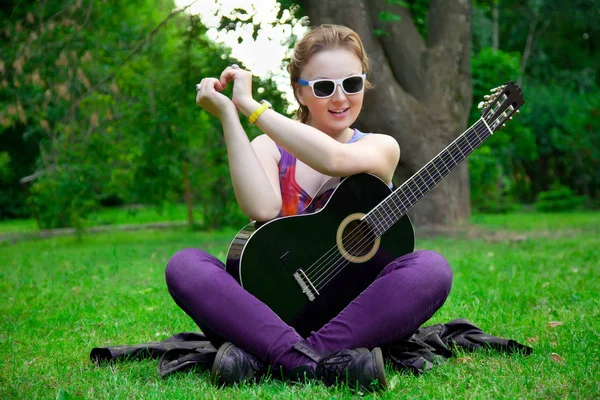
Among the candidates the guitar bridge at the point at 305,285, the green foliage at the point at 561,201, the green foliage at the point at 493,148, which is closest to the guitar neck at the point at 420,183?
the guitar bridge at the point at 305,285

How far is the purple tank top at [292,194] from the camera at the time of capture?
3051 mm

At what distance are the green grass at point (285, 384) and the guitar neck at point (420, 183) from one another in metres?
0.64

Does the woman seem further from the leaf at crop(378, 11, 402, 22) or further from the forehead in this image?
the leaf at crop(378, 11, 402, 22)

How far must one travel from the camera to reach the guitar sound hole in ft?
9.87

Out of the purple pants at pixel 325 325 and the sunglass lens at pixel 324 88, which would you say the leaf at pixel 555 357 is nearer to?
the purple pants at pixel 325 325

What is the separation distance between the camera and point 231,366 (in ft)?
8.89

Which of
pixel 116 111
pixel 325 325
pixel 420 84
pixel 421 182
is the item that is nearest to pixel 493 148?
pixel 420 84

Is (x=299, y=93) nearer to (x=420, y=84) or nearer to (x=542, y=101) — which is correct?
(x=420, y=84)

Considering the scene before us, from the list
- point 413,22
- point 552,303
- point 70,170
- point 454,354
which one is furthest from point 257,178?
point 70,170

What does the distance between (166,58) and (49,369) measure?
11184mm

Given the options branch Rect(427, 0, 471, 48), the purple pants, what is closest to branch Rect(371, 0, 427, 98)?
branch Rect(427, 0, 471, 48)

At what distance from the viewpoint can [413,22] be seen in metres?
9.79

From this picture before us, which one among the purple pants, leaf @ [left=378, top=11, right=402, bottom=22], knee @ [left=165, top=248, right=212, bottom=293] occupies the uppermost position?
leaf @ [left=378, top=11, right=402, bottom=22]

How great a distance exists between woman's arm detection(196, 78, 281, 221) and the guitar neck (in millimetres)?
411
